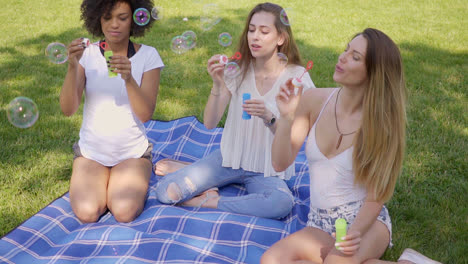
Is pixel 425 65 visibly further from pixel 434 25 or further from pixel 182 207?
pixel 182 207

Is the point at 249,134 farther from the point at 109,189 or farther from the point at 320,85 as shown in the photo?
the point at 320,85

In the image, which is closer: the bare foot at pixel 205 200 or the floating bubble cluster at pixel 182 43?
the bare foot at pixel 205 200

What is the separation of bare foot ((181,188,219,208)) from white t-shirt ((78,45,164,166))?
1.86 ft

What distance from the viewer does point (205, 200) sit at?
3.22 metres

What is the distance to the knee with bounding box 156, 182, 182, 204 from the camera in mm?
3166

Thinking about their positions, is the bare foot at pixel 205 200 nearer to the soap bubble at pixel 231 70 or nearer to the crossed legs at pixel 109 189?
the crossed legs at pixel 109 189

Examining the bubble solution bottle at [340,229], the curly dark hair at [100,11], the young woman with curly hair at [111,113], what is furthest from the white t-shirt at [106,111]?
the bubble solution bottle at [340,229]

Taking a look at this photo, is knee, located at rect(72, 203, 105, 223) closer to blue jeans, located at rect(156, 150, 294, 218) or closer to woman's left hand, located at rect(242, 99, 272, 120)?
blue jeans, located at rect(156, 150, 294, 218)

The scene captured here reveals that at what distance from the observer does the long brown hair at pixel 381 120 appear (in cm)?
233

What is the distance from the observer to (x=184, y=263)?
103 inches

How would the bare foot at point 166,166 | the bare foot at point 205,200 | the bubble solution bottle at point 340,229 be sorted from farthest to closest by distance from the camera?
1. the bare foot at point 166,166
2. the bare foot at point 205,200
3. the bubble solution bottle at point 340,229

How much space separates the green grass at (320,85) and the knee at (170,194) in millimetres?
793

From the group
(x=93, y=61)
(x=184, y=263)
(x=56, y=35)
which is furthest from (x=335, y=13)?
(x=184, y=263)

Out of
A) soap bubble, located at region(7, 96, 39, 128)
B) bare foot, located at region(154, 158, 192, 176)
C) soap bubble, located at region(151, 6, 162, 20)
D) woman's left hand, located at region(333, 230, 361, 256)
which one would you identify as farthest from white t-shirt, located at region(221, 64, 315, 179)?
soap bubble, located at region(7, 96, 39, 128)
